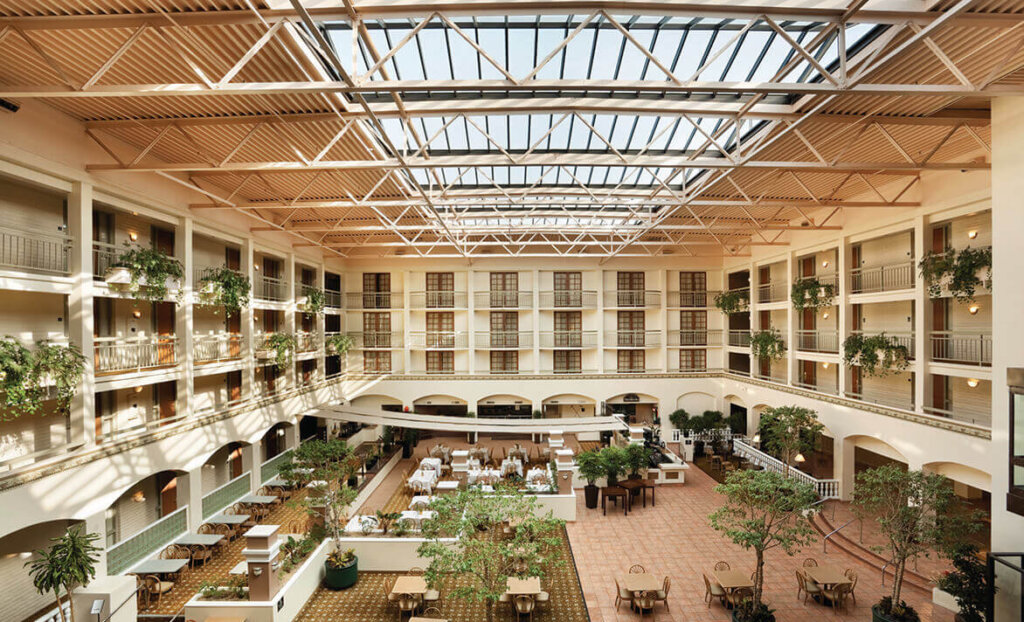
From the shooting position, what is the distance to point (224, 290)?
44.5ft

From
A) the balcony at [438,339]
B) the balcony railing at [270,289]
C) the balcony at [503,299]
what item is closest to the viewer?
the balcony railing at [270,289]

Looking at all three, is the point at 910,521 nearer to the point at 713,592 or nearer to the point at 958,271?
the point at 713,592

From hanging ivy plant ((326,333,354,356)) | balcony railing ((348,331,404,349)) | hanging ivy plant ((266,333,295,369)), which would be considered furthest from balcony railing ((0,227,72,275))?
balcony railing ((348,331,404,349))

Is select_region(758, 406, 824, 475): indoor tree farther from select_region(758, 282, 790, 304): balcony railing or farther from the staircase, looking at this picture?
select_region(758, 282, 790, 304): balcony railing

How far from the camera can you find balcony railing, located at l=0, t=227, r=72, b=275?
962cm

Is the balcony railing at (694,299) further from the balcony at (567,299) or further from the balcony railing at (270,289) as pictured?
the balcony railing at (270,289)

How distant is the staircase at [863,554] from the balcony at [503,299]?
588 inches

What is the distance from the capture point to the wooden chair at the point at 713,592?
9.58 metres

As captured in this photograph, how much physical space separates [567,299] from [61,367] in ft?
64.3

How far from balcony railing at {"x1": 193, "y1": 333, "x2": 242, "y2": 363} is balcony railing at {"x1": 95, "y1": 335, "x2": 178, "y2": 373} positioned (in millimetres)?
1119

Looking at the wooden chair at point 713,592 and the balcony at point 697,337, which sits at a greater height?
the balcony at point 697,337

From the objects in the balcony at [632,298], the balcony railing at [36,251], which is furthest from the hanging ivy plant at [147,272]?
the balcony at [632,298]

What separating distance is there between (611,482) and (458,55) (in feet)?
41.0

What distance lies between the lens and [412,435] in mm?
21750
